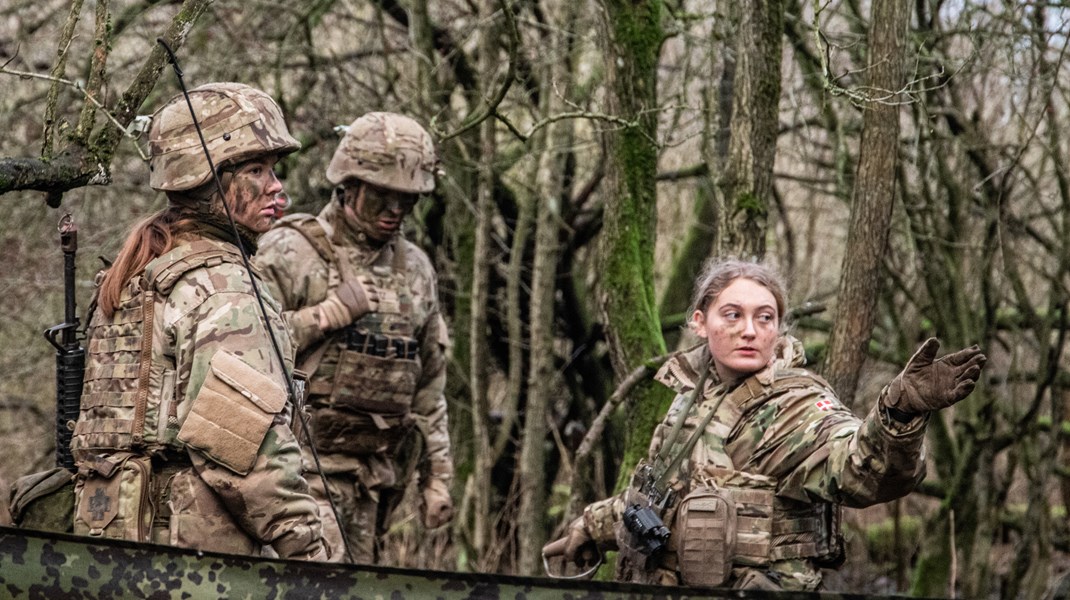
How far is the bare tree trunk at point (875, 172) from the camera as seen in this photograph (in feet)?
15.9

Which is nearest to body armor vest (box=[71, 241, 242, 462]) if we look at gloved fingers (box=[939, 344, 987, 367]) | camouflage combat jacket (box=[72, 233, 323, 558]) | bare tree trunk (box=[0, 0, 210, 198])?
camouflage combat jacket (box=[72, 233, 323, 558])

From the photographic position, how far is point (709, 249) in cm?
928

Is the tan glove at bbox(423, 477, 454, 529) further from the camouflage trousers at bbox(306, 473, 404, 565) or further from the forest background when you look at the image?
the forest background

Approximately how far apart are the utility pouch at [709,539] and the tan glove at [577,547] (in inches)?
28.5

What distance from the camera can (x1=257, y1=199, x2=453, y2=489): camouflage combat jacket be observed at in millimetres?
5848

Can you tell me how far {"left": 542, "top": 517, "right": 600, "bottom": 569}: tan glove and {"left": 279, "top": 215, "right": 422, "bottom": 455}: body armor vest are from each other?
5.30 feet

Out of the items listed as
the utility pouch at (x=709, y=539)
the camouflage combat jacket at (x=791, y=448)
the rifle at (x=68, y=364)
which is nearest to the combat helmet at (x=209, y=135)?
the rifle at (x=68, y=364)

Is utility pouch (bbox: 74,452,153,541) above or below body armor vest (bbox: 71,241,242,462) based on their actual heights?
below

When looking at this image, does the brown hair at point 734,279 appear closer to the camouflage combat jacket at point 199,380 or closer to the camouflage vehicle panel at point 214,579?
the camouflage combat jacket at point 199,380

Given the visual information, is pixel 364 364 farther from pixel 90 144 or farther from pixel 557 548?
pixel 90 144

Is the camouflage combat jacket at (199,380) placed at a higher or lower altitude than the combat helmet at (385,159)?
lower

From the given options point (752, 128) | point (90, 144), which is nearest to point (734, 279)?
point (752, 128)

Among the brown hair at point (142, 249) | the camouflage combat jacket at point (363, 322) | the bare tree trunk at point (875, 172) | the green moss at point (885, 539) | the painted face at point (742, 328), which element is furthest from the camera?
the green moss at point (885, 539)

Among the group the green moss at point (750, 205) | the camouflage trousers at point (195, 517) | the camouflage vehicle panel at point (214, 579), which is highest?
the green moss at point (750, 205)
